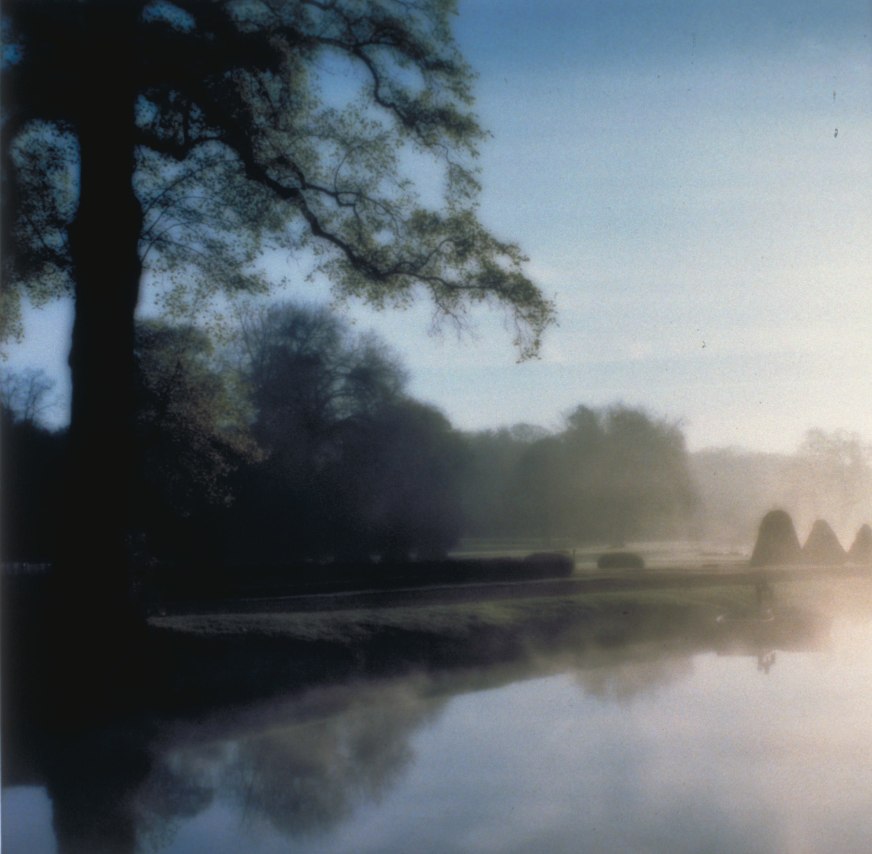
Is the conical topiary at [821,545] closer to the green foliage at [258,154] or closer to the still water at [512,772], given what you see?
the still water at [512,772]

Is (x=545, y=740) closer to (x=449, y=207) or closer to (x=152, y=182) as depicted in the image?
(x=449, y=207)

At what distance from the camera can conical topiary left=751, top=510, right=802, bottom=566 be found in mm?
8422

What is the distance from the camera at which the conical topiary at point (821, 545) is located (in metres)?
8.44

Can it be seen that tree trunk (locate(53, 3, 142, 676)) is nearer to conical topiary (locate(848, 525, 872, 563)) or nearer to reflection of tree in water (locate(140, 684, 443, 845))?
reflection of tree in water (locate(140, 684, 443, 845))

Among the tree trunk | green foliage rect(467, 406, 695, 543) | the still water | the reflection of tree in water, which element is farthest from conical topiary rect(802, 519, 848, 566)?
the tree trunk

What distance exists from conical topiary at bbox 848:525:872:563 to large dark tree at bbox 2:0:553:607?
11.1 ft

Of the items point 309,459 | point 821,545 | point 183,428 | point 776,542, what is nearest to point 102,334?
point 183,428

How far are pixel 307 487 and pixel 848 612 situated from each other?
208 inches

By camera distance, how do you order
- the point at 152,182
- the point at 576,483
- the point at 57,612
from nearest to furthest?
the point at 57,612 < the point at 152,182 < the point at 576,483

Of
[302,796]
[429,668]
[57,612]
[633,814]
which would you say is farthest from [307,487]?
[633,814]

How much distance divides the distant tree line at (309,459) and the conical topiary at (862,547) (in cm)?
144

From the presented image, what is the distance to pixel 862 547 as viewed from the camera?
8.41 meters

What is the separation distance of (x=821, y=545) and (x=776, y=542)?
0.39 metres

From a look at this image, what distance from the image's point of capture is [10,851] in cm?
435
